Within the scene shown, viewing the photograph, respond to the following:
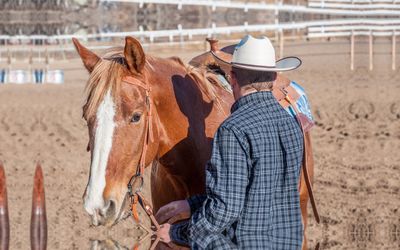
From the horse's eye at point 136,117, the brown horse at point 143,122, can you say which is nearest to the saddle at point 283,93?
the brown horse at point 143,122

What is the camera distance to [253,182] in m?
2.97

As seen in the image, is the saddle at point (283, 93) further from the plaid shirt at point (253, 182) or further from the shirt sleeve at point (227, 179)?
the shirt sleeve at point (227, 179)

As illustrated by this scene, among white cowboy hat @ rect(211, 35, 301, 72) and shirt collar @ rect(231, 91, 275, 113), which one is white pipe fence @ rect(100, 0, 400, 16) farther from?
shirt collar @ rect(231, 91, 275, 113)

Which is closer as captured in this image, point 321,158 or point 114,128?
point 114,128

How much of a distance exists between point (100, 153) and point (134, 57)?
495mm

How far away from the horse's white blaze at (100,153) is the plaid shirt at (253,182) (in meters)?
0.44

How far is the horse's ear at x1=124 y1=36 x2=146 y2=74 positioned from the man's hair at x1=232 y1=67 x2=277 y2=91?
1.91ft

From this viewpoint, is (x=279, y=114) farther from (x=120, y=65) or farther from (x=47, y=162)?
(x=47, y=162)

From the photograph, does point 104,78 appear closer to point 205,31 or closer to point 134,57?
point 134,57

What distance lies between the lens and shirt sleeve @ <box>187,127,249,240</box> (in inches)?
115

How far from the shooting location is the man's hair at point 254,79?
121 inches

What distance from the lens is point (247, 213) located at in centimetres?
300

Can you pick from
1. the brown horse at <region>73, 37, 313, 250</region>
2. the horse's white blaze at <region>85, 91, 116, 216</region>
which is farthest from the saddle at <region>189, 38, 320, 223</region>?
the horse's white blaze at <region>85, 91, 116, 216</region>

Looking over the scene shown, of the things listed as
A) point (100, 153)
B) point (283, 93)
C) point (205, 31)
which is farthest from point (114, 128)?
point (205, 31)
